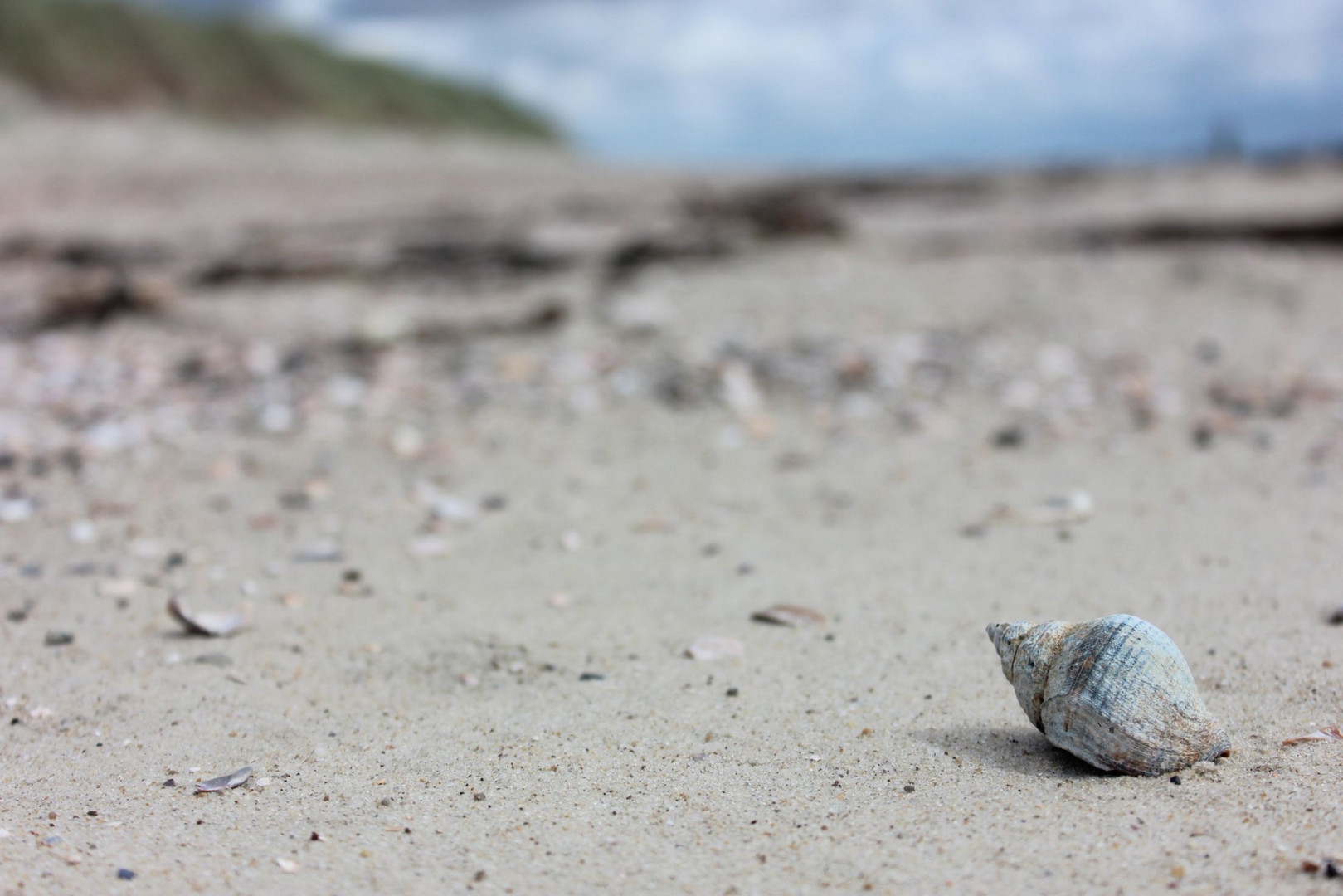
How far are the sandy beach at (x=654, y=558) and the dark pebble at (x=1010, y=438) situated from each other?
0.02 metres

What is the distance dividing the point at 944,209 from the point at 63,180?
11.0m

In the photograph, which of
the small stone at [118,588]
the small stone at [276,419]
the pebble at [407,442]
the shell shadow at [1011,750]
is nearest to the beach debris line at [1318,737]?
the shell shadow at [1011,750]

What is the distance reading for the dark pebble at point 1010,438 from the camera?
4164 mm

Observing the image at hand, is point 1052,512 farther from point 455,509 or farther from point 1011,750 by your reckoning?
point 455,509

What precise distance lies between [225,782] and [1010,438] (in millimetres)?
3157

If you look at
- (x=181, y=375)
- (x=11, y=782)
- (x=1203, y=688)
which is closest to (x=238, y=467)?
(x=181, y=375)

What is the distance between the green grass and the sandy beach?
76.3 feet

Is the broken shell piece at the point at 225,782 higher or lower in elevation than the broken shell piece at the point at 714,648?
lower

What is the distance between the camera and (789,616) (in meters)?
2.71

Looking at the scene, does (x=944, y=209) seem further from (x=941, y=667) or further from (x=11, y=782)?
(x=11, y=782)

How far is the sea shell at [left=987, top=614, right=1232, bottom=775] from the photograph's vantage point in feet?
5.95

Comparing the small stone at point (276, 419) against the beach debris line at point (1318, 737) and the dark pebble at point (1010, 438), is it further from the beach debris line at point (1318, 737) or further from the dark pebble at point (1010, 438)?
the beach debris line at point (1318, 737)

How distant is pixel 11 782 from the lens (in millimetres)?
1980

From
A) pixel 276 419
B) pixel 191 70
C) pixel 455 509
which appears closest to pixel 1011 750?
pixel 455 509
